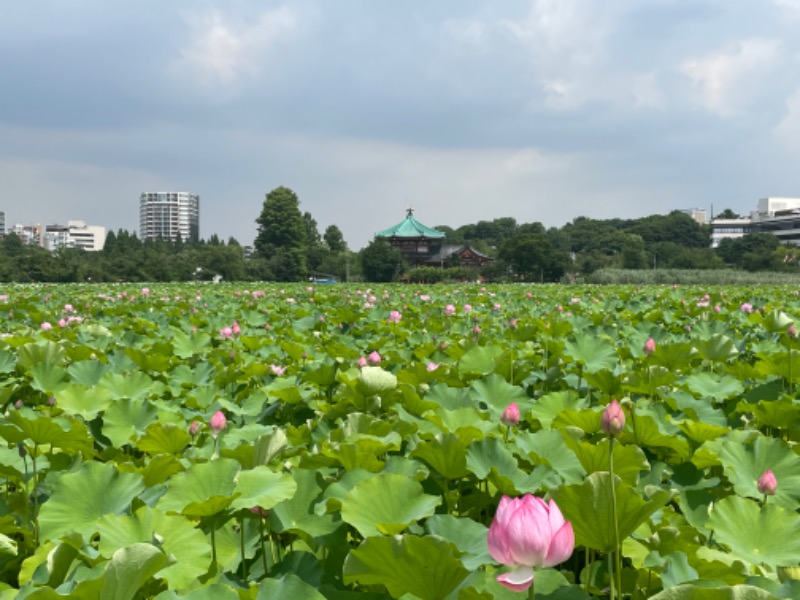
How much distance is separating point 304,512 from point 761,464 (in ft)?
2.72

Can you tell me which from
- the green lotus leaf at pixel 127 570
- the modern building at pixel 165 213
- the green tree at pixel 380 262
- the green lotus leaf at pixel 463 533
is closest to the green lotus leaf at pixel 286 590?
the green lotus leaf at pixel 127 570

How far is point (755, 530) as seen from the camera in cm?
107

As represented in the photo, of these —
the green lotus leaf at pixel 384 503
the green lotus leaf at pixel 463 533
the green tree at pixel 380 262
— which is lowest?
the green lotus leaf at pixel 463 533

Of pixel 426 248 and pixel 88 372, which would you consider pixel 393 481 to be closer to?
pixel 88 372

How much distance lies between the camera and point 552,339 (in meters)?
2.96

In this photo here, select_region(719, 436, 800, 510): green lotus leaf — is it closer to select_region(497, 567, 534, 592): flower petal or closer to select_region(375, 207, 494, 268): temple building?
select_region(497, 567, 534, 592): flower petal

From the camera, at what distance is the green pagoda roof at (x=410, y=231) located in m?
52.6

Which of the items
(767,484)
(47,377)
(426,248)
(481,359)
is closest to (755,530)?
(767,484)

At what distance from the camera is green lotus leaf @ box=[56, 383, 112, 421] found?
173cm

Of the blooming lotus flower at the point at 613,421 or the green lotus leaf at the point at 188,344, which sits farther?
the green lotus leaf at the point at 188,344

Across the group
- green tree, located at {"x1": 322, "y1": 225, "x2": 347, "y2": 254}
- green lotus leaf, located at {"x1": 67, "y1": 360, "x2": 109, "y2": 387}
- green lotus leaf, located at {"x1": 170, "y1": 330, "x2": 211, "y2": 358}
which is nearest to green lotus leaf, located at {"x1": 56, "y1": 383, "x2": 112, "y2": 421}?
green lotus leaf, located at {"x1": 67, "y1": 360, "x2": 109, "y2": 387}

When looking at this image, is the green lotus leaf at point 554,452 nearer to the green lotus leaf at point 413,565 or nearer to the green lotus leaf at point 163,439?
the green lotus leaf at point 413,565

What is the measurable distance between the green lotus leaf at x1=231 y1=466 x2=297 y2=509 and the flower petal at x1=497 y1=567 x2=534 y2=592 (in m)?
0.38

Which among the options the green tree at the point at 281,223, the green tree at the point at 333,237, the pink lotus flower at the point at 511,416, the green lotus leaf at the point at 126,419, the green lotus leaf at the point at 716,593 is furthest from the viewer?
the green tree at the point at 333,237
